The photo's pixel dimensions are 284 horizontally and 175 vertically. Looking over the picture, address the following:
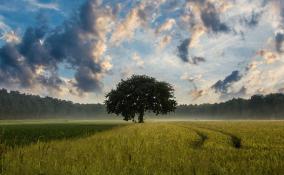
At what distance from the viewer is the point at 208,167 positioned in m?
11.4

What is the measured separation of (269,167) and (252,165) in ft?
1.95

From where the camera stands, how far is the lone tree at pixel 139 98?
310ft

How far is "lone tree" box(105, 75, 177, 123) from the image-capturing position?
94562 millimetres

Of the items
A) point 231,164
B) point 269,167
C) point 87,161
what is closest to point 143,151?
point 87,161

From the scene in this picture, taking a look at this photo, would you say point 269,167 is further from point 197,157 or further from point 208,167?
point 197,157

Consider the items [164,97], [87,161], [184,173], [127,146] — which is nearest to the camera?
[184,173]

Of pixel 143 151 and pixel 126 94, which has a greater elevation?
Answer: pixel 126 94

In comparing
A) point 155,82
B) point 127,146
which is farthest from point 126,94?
point 127,146

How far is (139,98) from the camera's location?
95.1 meters

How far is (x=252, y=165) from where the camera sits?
1187 cm

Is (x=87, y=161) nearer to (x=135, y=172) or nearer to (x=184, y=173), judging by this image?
(x=135, y=172)

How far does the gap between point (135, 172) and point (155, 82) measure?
86991 millimetres

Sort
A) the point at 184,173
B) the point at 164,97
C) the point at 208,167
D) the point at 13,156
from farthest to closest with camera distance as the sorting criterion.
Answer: the point at 164,97
the point at 13,156
the point at 208,167
the point at 184,173

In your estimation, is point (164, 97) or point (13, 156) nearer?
point (13, 156)
